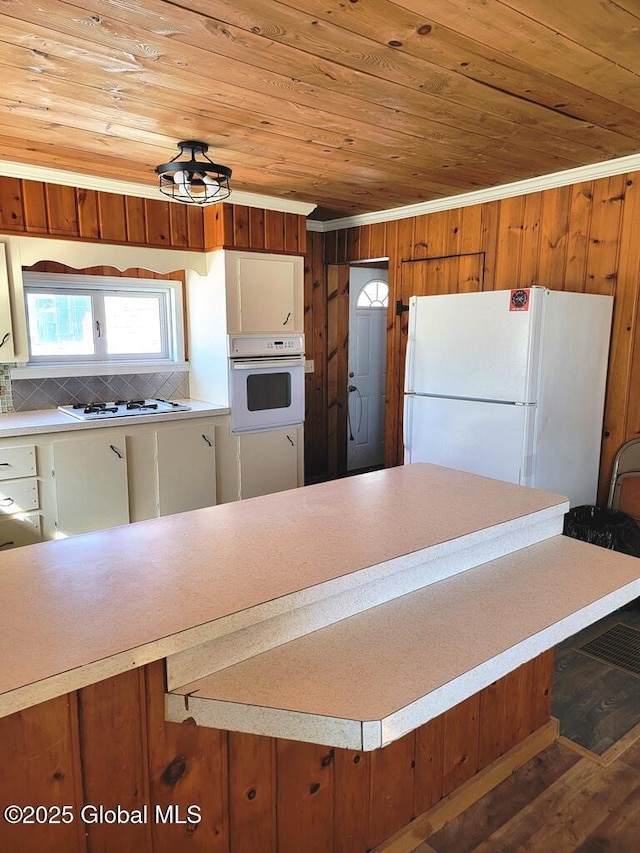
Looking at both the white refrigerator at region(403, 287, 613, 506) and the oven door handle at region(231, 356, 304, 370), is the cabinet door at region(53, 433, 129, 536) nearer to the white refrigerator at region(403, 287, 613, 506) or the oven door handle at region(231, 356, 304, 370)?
the oven door handle at region(231, 356, 304, 370)

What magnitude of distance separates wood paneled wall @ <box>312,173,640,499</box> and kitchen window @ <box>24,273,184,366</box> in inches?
70.2

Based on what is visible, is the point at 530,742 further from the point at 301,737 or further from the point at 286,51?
the point at 286,51

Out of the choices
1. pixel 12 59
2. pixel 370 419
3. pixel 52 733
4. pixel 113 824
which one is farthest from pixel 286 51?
pixel 370 419

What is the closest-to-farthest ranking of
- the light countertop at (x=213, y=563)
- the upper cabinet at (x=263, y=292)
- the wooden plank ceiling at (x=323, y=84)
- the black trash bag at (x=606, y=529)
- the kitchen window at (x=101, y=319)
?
the light countertop at (x=213, y=563) < the wooden plank ceiling at (x=323, y=84) < the black trash bag at (x=606, y=529) < the kitchen window at (x=101, y=319) < the upper cabinet at (x=263, y=292)

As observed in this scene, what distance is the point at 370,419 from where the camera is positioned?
548cm

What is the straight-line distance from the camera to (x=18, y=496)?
3037 mm

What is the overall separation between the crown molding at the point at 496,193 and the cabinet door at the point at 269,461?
1.71 meters

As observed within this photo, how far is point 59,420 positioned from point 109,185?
138cm

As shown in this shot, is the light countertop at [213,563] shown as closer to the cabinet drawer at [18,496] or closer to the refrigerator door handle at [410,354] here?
the refrigerator door handle at [410,354]

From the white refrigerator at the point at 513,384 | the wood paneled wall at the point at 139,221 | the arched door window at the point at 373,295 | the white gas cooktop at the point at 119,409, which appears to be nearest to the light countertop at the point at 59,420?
the white gas cooktop at the point at 119,409

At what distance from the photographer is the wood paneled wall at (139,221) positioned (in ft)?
10.3

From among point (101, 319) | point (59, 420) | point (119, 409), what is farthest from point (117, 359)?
point (59, 420)

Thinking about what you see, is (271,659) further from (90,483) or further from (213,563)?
(90,483)

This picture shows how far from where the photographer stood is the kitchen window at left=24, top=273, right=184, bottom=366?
359 cm
